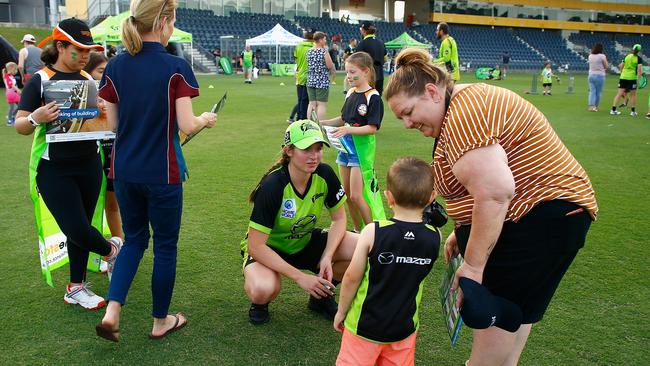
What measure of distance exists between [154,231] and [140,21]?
3.83ft

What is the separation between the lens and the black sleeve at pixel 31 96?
3.33m

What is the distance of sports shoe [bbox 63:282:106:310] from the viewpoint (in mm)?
3633

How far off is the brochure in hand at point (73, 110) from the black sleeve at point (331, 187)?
1.39 meters

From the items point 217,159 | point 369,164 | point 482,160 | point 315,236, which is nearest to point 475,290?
point 482,160

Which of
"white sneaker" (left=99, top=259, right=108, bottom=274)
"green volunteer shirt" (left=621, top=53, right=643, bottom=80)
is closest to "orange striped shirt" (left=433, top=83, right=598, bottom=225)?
"white sneaker" (left=99, top=259, right=108, bottom=274)

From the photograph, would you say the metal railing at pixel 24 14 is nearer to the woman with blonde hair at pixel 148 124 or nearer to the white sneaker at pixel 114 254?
the white sneaker at pixel 114 254

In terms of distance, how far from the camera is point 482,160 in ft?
6.46

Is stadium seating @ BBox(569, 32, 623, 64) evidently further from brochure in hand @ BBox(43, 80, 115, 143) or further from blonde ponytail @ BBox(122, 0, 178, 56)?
blonde ponytail @ BBox(122, 0, 178, 56)

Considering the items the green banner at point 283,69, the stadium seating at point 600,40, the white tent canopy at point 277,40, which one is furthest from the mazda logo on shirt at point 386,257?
the stadium seating at point 600,40

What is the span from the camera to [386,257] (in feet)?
7.54

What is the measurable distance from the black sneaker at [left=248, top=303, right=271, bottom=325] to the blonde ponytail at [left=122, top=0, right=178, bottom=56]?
1761 millimetres

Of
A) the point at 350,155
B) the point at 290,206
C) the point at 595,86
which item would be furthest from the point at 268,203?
the point at 595,86

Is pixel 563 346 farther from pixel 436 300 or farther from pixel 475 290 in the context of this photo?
pixel 475 290

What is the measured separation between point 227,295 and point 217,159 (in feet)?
15.6
